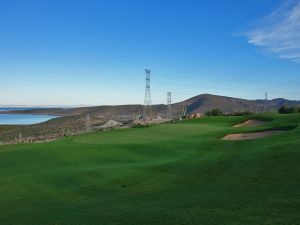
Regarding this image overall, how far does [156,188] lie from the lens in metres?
13.0

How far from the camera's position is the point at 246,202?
9328 millimetres

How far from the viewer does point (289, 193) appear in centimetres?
995

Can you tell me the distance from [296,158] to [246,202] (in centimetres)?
620

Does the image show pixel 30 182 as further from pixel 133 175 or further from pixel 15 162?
pixel 15 162

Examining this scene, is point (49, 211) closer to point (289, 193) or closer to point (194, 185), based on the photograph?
point (194, 185)

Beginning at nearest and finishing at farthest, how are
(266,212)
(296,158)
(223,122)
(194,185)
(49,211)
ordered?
1. (266,212)
2. (49,211)
3. (194,185)
4. (296,158)
5. (223,122)

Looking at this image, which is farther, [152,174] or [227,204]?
[152,174]

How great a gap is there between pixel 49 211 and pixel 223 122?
42.3 metres

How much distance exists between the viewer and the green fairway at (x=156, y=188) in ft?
28.6

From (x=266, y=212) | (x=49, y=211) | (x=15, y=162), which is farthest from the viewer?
(x=15, y=162)

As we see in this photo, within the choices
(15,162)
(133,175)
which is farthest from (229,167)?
(15,162)

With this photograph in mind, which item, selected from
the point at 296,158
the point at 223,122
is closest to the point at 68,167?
the point at 296,158

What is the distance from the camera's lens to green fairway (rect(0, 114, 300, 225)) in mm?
8703

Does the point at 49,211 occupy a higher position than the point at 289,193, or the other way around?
the point at 289,193
